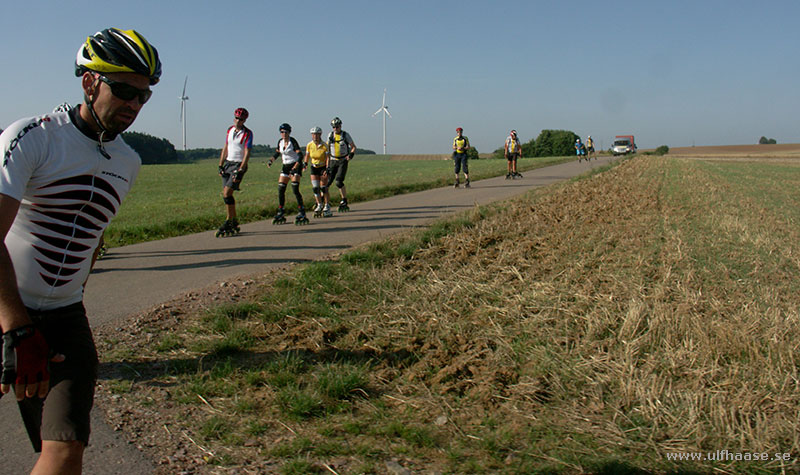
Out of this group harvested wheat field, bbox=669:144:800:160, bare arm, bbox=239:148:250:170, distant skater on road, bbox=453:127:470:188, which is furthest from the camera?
harvested wheat field, bbox=669:144:800:160

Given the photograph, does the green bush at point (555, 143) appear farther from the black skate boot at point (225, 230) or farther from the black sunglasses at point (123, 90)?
the black sunglasses at point (123, 90)

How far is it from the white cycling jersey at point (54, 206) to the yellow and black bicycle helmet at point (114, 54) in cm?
24

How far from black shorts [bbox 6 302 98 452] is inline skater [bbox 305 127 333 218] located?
36.4 feet

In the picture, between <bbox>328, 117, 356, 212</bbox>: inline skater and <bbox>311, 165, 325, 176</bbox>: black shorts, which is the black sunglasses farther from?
<bbox>328, 117, 356, 212</bbox>: inline skater

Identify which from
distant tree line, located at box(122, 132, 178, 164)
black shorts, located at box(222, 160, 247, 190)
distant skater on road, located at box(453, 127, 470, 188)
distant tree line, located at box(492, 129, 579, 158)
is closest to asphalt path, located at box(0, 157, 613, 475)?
black shorts, located at box(222, 160, 247, 190)

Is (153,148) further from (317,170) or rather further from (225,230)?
(225,230)

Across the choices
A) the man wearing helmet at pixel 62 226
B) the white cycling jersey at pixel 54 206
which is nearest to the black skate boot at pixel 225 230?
the man wearing helmet at pixel 62 226

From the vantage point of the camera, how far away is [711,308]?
488 centimetres

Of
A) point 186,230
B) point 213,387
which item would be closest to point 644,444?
point 213,387

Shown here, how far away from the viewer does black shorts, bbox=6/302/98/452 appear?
6.95 feet

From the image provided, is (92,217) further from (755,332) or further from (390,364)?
(755,332)

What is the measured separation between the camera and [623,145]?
7444cm

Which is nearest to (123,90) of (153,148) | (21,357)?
(21,357)

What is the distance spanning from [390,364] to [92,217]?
2.38m
